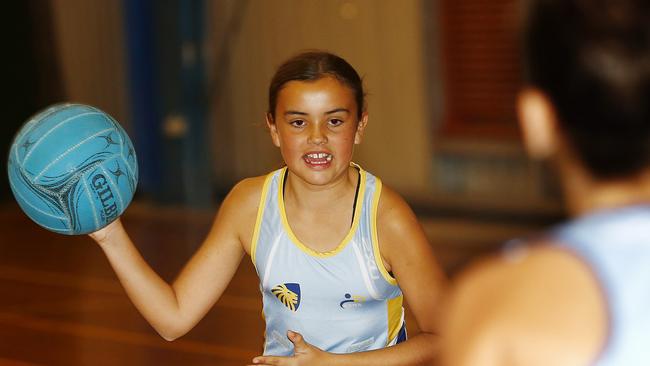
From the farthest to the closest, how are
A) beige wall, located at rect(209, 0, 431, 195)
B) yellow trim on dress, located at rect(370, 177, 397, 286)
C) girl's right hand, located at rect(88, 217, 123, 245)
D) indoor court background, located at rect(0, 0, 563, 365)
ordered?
beige wall, located at rect(209, 0, 431, 195) → indoor court background, located at rect(0, 0, 563, 365) → yellow trim on dress, located at rect(370, 177, 397, 286) → girl's right hand, located at rect(88, 217, 123, 245)

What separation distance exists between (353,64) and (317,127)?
6118 millimetres

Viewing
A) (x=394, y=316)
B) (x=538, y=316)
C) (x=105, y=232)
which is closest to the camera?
(x=538, y=316)

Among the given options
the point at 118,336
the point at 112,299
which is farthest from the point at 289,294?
the point at 112,299

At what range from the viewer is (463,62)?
823 centimetres

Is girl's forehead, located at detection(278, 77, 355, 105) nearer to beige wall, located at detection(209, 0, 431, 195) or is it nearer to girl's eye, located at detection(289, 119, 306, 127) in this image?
girl's eye, located at detection(289, 119, 306, 127)

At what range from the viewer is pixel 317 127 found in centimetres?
246

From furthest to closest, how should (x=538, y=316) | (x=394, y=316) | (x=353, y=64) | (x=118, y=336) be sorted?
(x=353, y=64)
(x=118, y=336)
(x=394, y=316)
(x=538, y=316)

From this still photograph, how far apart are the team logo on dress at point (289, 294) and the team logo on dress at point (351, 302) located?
0.34ft

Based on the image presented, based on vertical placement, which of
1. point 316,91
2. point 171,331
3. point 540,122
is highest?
point 540,122

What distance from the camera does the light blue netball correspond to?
2375mm

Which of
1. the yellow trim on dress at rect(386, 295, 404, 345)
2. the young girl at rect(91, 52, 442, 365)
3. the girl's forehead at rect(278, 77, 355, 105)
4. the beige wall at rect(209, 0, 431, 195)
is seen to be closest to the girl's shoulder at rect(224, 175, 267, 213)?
the young girl at rect(91, 52, 442, 365)

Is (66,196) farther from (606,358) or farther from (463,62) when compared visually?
(463,62)

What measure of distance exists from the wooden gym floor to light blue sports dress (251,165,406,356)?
1889 millimetres

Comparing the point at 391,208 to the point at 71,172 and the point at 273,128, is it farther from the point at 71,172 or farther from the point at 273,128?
Answer: the point at 71,172
